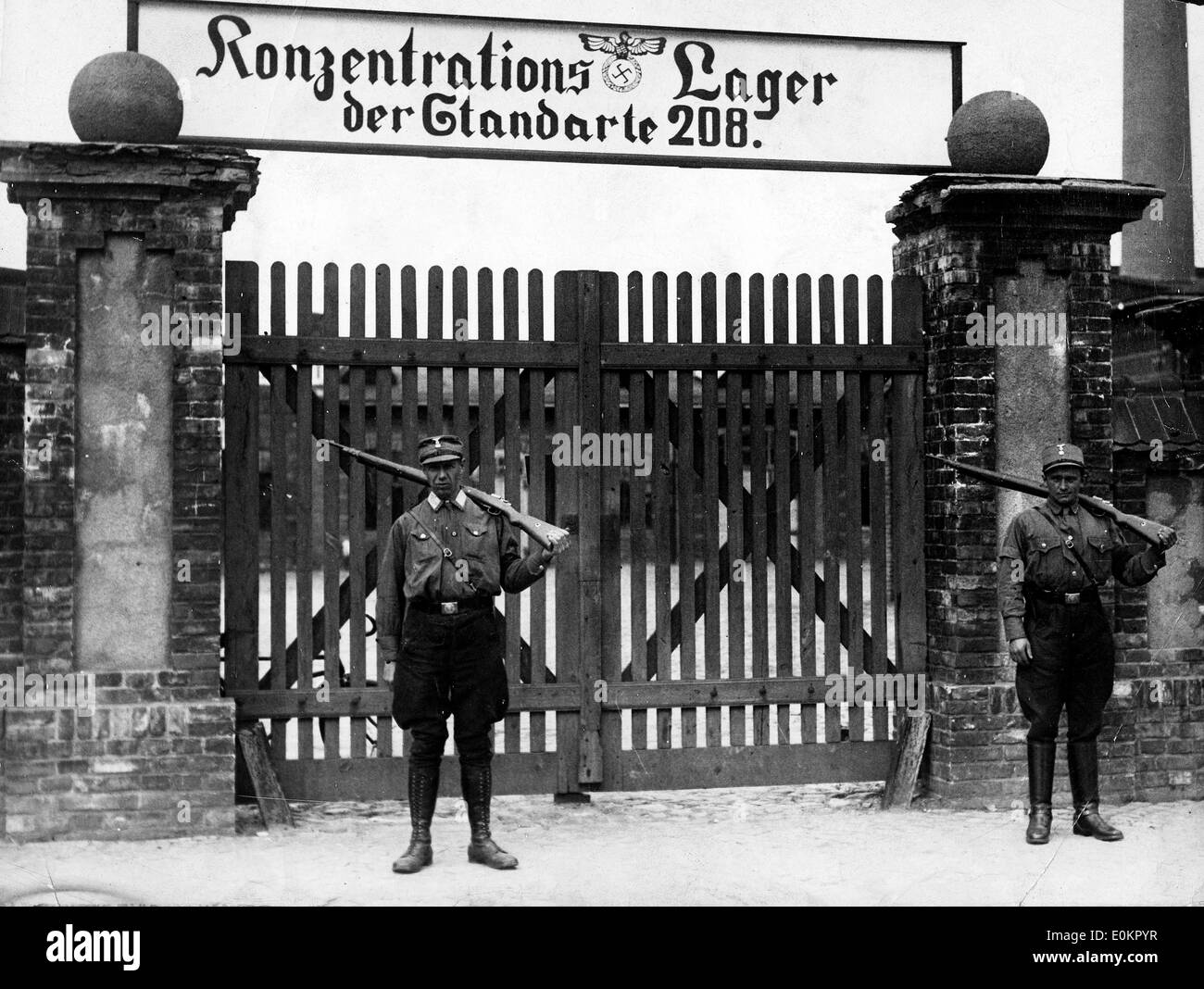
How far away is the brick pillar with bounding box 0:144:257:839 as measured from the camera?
19.4ft

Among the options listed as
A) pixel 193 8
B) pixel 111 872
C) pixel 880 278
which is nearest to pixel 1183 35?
pixel 880 278

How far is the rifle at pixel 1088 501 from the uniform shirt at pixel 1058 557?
0.06 m

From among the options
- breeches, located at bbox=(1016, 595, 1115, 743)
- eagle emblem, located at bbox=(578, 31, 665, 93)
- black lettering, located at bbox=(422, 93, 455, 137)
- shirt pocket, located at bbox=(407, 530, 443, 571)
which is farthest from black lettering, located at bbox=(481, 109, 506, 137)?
breeches, located at bbox=(1016, 595, 1115, 743)

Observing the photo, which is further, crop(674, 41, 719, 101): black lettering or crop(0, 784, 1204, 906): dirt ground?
crop(674, 41, 719, 101): black lettering

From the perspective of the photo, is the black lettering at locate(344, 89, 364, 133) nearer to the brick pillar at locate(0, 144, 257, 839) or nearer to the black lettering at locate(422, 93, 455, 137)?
the black lettering at locate(422, 93, 455, 137)

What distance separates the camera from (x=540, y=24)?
674 cm

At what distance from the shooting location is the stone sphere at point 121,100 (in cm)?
602

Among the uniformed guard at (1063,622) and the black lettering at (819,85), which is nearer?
the uniformed guard at (1063,622)

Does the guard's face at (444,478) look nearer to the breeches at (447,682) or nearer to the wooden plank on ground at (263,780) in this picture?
the breeches at (447,682)

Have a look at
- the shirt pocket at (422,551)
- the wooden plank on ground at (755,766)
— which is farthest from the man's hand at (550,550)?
the wooden plank on ground at (755,766)

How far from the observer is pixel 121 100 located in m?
6.03

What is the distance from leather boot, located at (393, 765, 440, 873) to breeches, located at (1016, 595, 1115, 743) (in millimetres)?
2882

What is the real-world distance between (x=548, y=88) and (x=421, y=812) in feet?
12.7

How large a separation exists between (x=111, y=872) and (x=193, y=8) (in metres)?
4.30
